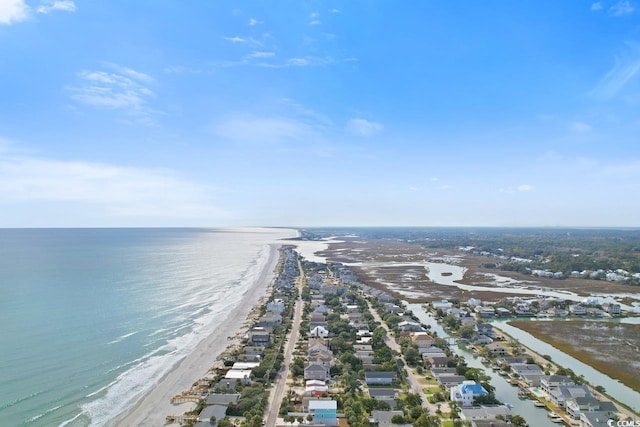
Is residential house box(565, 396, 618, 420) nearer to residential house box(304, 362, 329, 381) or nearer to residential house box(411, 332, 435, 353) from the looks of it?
residential house box(411, 332, 435, 353)

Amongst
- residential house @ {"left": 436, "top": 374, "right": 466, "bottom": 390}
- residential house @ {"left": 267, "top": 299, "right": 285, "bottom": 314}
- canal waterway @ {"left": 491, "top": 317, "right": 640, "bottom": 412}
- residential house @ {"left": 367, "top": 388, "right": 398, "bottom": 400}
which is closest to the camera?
residential house @ {"left": 367, "top": 388, "right": 398, "bottom": 400}

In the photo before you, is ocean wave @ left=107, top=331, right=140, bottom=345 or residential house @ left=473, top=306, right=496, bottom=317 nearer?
ocean wave @ left=107, top=331, right=140, bottom=345

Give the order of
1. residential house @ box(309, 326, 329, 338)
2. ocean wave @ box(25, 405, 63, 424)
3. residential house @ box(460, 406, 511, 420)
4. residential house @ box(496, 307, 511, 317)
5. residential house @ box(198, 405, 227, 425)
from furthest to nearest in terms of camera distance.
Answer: residential house @ box(496, 307, 511, 317) < residential house @ box(309, 326, 329, 338) < residential house @ box(460, 406, 511, 420) < ocean wave @ box(25, 405, 63, 424) < residential house @ box(198, 405, 227, 425)

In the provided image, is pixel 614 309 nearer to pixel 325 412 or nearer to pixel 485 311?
pixel 485 311

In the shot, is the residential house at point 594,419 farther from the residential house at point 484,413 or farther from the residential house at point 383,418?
the residential house at point 383,418

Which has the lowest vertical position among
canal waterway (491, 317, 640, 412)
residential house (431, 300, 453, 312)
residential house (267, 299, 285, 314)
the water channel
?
canal waterway (491, 317, 640, 412)

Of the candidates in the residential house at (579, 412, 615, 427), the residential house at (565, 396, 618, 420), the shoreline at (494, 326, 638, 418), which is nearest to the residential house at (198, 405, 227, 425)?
the residential house at (579, 412, 615, 427)

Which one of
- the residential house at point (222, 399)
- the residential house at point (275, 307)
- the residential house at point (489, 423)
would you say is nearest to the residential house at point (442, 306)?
the residential house at point (275, 307)
